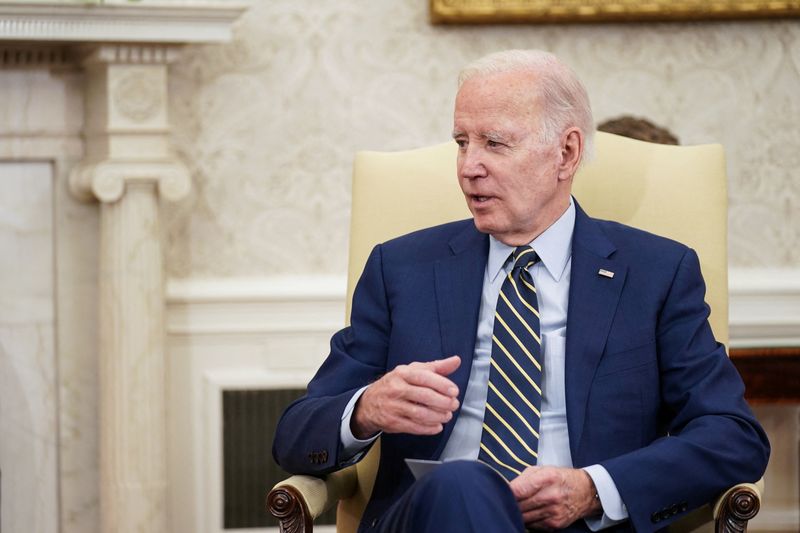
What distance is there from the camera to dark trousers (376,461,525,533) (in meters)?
1.84

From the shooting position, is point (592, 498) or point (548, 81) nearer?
point (592, 498)

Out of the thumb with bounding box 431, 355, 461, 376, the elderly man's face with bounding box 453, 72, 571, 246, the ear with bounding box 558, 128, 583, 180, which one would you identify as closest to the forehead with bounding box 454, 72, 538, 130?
the elderly man's face with bounding box 453, 72, 571, 246

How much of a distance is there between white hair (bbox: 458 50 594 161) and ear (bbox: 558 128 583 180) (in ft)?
0.07

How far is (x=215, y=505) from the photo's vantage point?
362cm

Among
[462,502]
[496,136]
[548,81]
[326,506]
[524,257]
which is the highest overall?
[548,81]

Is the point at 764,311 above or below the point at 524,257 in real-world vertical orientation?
below

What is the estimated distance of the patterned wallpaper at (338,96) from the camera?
362cm

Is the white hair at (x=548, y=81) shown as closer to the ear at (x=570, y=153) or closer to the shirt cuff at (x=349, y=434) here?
the ear at (x=570, y=153)

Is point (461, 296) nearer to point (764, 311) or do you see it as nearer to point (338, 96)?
point (338, 96)

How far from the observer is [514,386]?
7.25 ft

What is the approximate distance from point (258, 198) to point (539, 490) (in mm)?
1863

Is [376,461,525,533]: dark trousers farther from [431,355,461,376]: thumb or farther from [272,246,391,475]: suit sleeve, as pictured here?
[272,246,391,475]: suit sleeve

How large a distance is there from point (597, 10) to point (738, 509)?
1992 millimetres

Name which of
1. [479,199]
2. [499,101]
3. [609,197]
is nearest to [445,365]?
[479,199]
